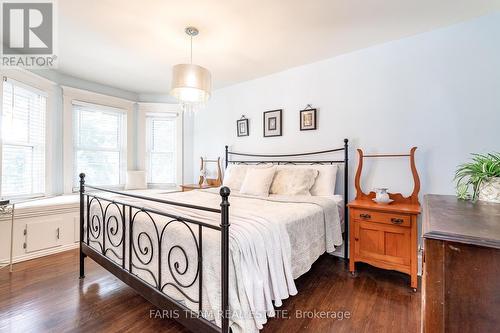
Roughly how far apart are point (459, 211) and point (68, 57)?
422 cm

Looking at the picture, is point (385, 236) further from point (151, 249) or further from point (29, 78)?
point (29, 78)

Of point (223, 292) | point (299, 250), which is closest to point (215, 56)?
point (299, 250)

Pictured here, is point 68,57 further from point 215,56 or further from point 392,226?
point 392,226

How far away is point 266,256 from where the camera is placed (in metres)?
1.42

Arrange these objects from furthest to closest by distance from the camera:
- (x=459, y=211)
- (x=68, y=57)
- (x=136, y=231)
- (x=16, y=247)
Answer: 1. (x=68, y=57)
2. (x=16, y=247)
3. (x=136, y=231)
4. (x=459, y=211)

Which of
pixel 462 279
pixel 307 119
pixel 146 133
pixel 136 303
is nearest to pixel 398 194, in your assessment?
pixel 307 119

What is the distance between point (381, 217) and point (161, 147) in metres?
4.03

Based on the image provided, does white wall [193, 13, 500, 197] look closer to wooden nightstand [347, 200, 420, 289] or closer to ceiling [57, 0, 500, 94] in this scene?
ceiling [57, 0, 500, 94]

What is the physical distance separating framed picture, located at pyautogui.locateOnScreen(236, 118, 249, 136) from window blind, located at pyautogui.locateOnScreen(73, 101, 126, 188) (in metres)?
2.26

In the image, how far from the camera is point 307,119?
313cm

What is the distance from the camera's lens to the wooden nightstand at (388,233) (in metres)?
2.04

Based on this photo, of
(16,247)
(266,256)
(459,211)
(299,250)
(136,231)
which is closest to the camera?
(459,211)

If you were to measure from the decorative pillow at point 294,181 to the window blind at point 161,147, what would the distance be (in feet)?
8.45

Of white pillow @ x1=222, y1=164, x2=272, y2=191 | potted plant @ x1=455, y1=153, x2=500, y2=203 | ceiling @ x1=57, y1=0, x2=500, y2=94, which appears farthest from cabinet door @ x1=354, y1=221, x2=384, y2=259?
ceiling @ x1=57, y1=0, x2=500, y2=94
